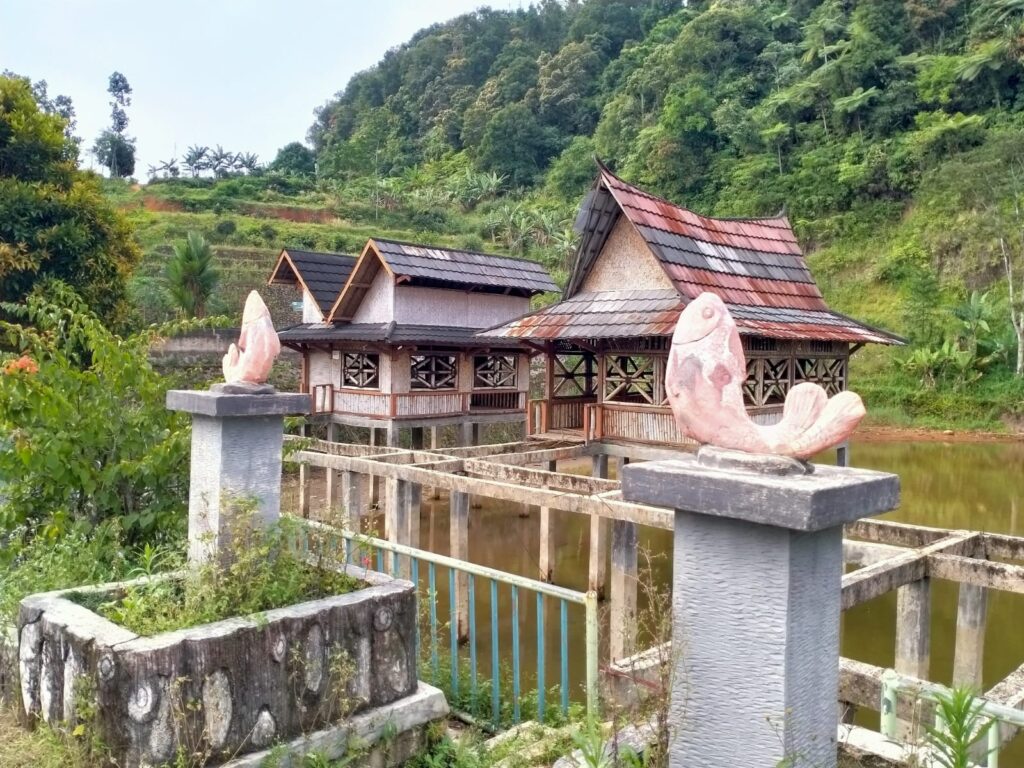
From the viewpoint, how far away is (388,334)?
1622 cm

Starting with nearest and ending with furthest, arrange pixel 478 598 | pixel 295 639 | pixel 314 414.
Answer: pixel 295 639 < pixel 478 598 < pixel 314 414

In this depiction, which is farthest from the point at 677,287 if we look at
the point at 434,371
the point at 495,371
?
the point at 495,371

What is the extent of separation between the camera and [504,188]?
175 ft

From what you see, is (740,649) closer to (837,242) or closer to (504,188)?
(837,242)

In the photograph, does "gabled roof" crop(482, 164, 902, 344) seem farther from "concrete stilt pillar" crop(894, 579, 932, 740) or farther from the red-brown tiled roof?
"concrete stilt pillar" crop(894, 579, 932, 740)

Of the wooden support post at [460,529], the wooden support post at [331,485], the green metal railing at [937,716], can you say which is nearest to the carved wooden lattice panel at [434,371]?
the wooden support post at [331,485]

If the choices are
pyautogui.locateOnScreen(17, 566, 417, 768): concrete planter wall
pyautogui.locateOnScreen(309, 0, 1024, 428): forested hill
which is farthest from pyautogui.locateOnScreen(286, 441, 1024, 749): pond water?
pyautogui.locateOnScreen(309, 0, 1024, 428): forested hill

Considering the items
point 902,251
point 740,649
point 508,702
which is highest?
→ point 902,251

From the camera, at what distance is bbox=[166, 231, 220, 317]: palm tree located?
2394 cm

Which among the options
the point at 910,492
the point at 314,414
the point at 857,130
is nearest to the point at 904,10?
the point at 857,130

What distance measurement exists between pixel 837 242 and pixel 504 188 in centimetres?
2460

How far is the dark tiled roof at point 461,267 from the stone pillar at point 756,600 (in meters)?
14.8

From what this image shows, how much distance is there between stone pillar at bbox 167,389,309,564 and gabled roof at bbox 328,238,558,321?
40.9 ft

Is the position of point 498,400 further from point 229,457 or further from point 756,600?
point 756,600
